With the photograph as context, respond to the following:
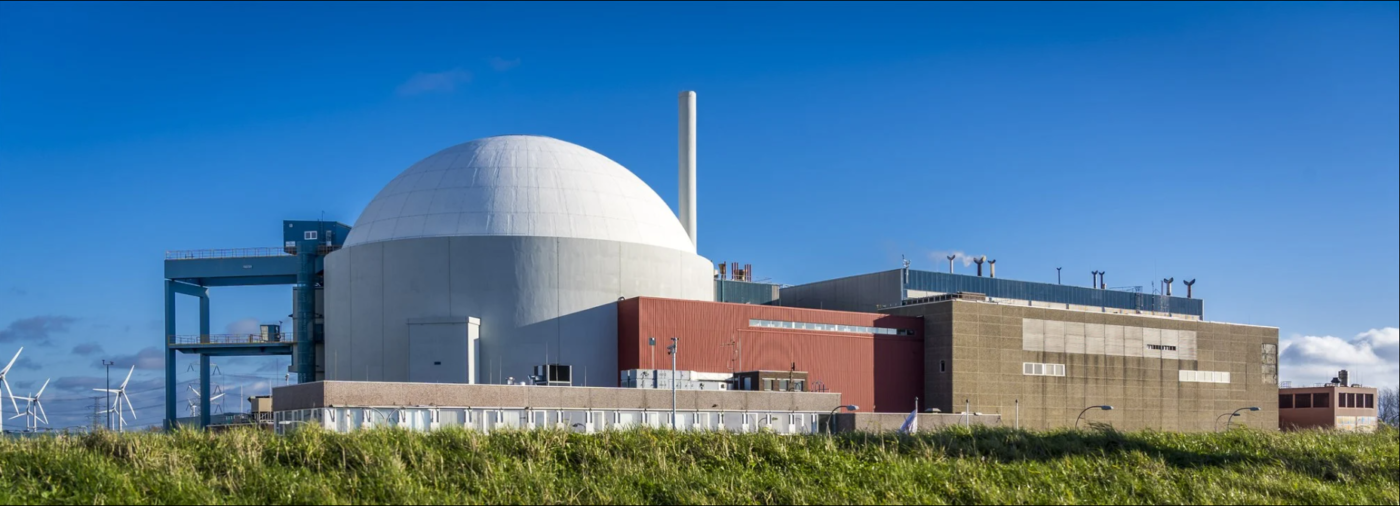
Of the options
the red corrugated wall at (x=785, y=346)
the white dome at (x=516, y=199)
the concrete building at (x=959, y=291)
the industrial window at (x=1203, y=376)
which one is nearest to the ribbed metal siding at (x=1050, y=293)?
the concrete building at (x=959, y=291)

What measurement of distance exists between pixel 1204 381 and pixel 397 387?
220 ft

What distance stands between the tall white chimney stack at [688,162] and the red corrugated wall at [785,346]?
13705mm

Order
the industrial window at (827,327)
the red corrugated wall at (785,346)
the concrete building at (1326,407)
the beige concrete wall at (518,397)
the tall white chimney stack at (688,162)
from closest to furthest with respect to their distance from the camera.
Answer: the beige concrete wall at (518,397)
the red corrugated wall at (785,346)
the industrial window at (827,327)
the tall white chimney stack at (688,162)
the concrete building at (1326,407)

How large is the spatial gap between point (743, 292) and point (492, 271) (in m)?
34.0

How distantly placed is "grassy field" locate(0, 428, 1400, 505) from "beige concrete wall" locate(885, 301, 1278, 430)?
44.9 m

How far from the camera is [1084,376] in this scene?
290ft

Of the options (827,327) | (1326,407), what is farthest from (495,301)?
(1326,407)

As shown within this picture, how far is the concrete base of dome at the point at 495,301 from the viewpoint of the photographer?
69125mm

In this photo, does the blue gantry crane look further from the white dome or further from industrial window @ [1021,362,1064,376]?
industrial window @ [1021,362,1064,376]

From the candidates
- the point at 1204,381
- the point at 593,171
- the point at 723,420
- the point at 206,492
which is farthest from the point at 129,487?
the point at 1204,381

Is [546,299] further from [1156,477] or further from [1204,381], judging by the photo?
[1204,381]

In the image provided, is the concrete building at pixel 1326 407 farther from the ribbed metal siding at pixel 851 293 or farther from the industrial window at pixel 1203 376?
the ribbed metal siding at pixel 851 293

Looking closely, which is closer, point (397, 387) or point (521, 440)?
point (521, 440)

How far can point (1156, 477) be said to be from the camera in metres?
33.5
